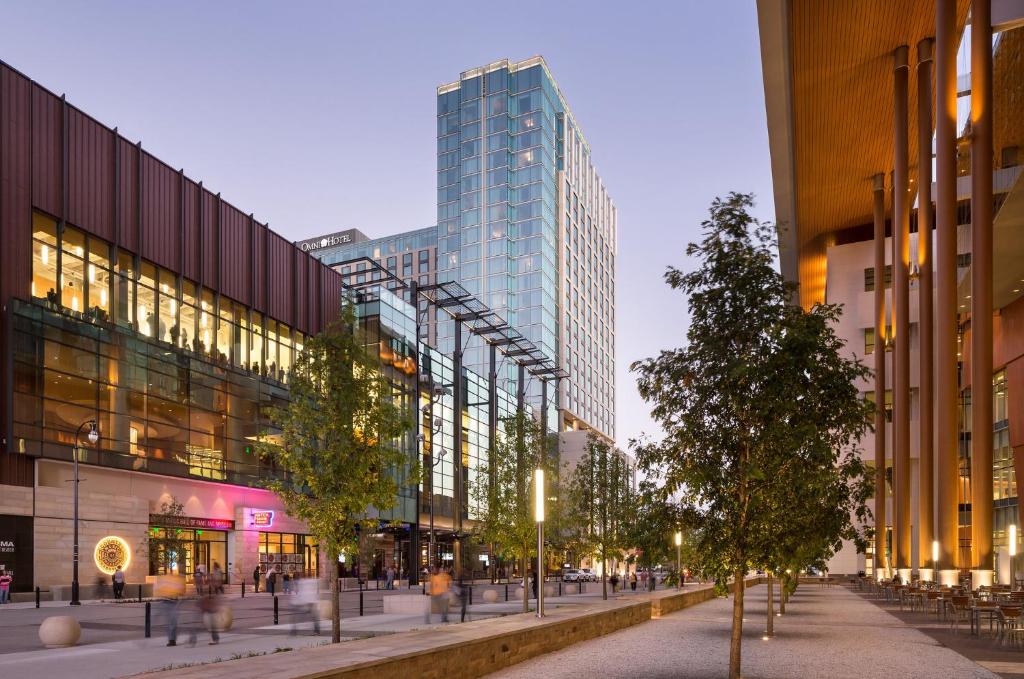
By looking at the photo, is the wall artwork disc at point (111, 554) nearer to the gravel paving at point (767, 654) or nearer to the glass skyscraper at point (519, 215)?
the gravel paving at point (767, 654)

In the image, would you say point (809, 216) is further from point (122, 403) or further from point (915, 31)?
point (122, 403)

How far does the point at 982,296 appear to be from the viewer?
97.3ft

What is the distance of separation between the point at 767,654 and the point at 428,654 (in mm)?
8565

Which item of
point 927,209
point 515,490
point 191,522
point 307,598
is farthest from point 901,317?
point 191,522

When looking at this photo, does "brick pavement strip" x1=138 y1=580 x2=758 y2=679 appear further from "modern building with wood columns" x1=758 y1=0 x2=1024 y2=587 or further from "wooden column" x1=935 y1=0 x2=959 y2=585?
"wooden column" x1=935 y1=0 x2=959 y2=585

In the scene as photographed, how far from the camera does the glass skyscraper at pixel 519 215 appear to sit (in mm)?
130375

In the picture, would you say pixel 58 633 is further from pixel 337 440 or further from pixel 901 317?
pixel 901 317

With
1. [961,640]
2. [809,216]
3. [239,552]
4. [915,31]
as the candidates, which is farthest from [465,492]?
[961,640]

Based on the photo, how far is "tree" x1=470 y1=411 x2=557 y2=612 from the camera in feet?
104

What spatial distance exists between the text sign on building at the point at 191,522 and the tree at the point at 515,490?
1840 cm

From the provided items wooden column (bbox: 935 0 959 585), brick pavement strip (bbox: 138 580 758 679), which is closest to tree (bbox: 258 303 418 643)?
brick pavement strip (bbox: 138 580 758 679)

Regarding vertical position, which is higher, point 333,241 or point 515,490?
point 333,241

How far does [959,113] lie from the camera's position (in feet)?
163

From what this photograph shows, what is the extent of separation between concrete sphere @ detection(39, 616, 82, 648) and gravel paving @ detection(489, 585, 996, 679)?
10.2m
